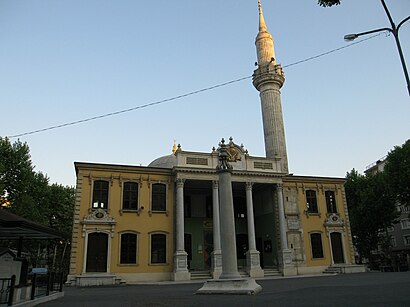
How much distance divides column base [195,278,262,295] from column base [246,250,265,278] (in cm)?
1180

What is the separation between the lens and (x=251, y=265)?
2444cm

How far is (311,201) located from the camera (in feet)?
95.6

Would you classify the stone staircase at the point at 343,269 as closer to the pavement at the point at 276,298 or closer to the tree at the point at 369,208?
the tree at the point at 369,208

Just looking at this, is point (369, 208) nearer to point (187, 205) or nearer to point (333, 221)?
point (333, 221)

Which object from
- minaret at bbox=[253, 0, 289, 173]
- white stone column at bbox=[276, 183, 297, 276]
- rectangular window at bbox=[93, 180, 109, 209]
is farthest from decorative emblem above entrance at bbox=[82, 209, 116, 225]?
minaret at bbox=[253, 0, 289, 173]

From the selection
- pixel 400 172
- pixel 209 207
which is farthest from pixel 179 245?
pixel 400 172

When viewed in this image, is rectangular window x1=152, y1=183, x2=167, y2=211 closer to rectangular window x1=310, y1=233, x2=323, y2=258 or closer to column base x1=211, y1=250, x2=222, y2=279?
column base x1=211, y1=250, x2=222, y2=279

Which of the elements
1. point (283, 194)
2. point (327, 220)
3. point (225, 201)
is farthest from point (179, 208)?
point (327, 220)

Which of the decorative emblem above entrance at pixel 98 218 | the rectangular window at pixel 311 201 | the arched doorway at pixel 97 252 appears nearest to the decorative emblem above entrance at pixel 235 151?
the rectangular window at pixel 311 201

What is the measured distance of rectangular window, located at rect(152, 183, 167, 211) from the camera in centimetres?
2491

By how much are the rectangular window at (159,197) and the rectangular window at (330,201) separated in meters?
14.1

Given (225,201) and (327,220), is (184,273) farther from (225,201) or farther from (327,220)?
(327,220)

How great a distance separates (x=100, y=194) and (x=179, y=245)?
6435 mm

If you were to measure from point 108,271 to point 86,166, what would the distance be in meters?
7.10
